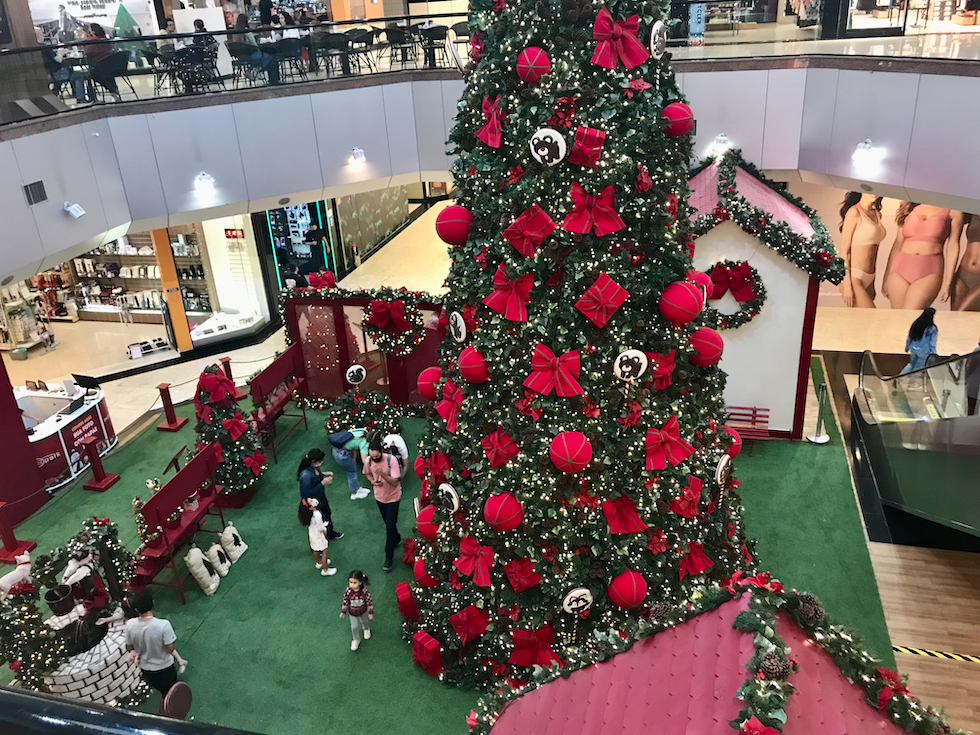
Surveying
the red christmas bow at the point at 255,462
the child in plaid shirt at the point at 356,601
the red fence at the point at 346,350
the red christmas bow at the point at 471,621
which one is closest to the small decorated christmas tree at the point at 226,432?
the red christmas bow at the point at 255,462

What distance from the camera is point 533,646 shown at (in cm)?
596

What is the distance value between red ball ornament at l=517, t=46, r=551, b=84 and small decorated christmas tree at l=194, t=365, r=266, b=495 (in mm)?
5524

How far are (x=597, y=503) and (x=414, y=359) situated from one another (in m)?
5.50

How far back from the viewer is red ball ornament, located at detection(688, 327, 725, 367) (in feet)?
18.2

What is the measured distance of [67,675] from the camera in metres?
5.95

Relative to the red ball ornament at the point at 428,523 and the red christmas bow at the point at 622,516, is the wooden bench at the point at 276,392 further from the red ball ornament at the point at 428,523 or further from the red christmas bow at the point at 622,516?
the red christmas bow at the point at 622,516

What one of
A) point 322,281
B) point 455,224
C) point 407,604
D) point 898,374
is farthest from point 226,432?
point 898,374

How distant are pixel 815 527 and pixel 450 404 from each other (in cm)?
465

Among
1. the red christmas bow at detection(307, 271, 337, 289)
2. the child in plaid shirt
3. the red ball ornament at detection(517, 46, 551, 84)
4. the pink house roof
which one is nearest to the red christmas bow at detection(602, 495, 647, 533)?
the pink house roof

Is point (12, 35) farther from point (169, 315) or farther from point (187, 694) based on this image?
point (187, 694)

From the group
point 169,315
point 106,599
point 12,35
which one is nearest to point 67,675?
point 106,599

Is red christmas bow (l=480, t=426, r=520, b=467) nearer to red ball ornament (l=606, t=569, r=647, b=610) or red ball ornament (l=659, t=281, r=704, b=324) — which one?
red ball ornament (l=606, t=569, r=647, b=610)

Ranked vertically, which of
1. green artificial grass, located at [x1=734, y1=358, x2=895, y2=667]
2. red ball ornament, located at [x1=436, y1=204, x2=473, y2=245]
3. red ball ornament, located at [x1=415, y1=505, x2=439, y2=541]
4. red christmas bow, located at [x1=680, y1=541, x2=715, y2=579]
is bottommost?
green artificial grass, located at [x1=734, y1=358, x2=895, y2=667]

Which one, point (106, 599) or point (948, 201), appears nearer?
point (106, 599)
